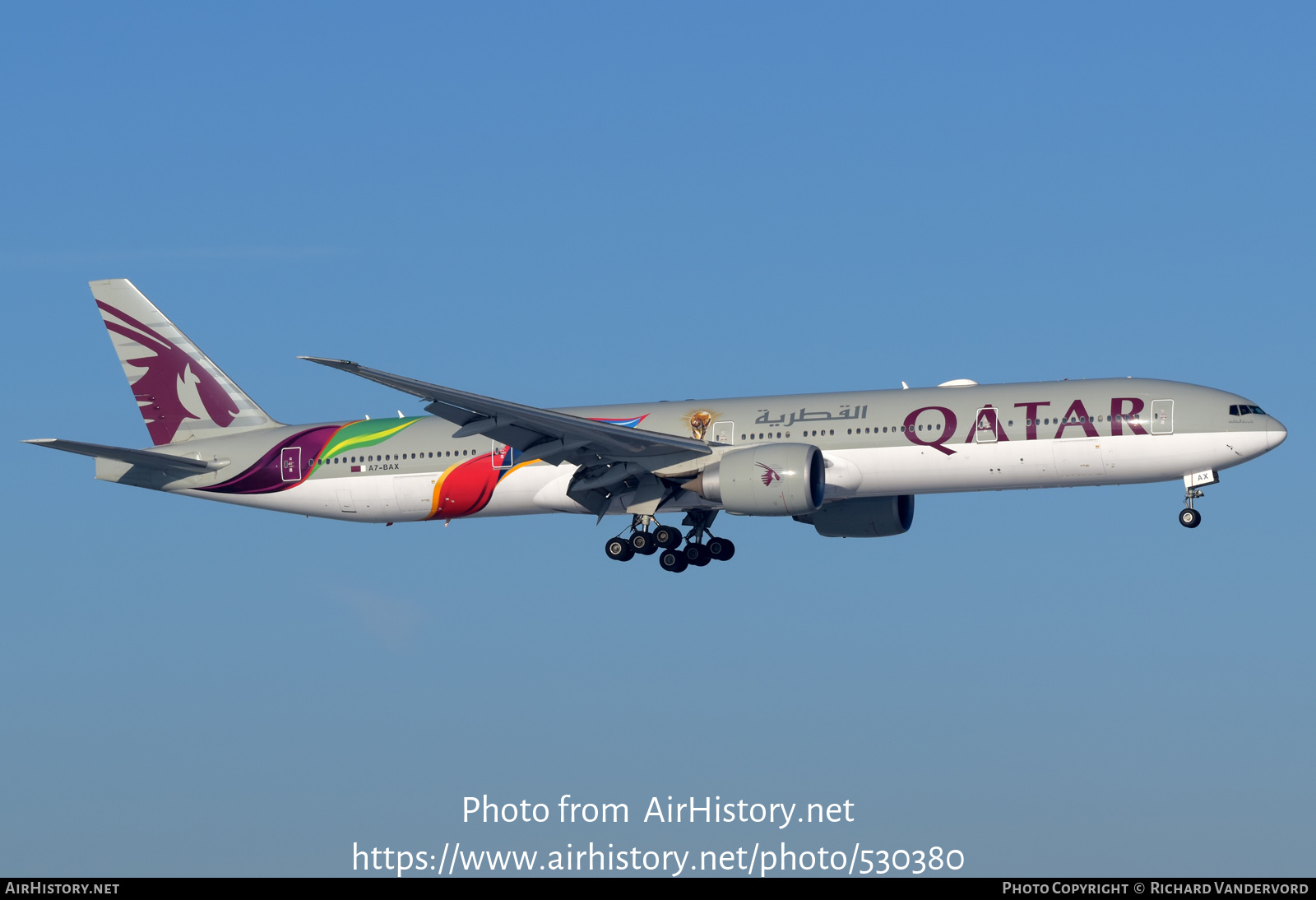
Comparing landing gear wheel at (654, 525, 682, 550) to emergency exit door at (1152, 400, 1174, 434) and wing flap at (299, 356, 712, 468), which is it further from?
emergency exit door at (1152, 400, 1174, 434)

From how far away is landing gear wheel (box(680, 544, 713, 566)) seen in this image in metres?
54.8

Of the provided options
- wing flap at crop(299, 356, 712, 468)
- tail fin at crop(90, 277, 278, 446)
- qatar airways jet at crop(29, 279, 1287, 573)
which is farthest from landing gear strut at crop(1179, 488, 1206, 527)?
tail fin at crop(90, 277, 278, 446)

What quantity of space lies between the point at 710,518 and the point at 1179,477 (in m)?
14.7

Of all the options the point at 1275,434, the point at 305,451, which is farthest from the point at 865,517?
the point at 305,451

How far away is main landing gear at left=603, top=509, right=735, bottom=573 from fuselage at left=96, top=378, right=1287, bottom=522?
0.91 meters

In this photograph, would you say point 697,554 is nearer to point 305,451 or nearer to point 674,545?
point 674,545

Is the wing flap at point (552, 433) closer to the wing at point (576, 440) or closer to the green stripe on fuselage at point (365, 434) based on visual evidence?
the wing at point (576, 440)

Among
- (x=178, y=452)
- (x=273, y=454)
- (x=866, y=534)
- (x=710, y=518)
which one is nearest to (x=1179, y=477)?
(x=866, y=534)

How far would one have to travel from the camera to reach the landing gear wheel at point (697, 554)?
54812mm

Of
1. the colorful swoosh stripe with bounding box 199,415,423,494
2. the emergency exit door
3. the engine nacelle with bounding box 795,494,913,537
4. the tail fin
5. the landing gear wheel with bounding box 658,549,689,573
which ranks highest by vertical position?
the tail fin

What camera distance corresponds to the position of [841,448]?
165 feet

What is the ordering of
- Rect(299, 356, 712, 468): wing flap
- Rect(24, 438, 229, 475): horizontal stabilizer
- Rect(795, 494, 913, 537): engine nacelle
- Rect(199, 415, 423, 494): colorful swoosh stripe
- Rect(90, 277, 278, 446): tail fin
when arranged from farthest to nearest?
1. Rect(90, 277, 278, 446): tail fin
2. Rect(199, 415, 423, 494): colorful swoosh stripe
3. Rect(795, 494, 913, 537): engine nacelle
4. Rect(24, 438, 229, 475): horizontal stabilizer
5. Rect(299, 356, 712, 468): wing flap

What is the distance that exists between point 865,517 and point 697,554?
223 inches

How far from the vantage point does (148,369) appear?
197 ft
